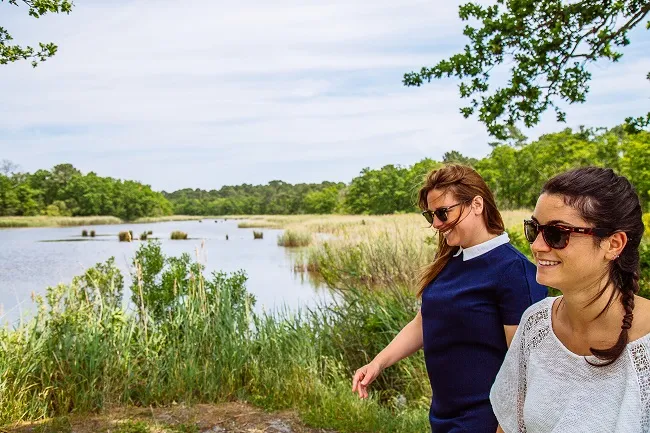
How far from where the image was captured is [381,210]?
186ft

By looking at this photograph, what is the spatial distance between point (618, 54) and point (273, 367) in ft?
15.7

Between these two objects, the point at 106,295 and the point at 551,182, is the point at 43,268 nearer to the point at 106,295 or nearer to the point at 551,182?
the point at 106,295

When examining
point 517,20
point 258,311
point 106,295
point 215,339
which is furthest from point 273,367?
point 517,20

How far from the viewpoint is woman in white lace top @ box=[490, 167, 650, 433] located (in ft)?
4.59

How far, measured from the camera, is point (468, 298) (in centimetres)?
216

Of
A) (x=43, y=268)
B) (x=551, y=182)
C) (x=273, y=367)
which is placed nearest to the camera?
(x=551, y=182)

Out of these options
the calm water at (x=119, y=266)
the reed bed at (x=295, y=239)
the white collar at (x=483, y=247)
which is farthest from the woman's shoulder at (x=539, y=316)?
the reed bed at (x=295, y=239)

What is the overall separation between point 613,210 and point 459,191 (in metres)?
0.81

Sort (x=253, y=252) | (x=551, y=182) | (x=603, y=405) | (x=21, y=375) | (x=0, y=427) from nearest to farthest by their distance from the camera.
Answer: (x=603, y=405), (x=551, y=182), (x=0, y=427), (x=21, y=375), (x=253, y=252)

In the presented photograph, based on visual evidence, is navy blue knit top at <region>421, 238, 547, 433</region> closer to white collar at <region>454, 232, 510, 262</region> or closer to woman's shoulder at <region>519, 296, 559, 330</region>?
white collar at <region>454, 232, 510, 262</region>

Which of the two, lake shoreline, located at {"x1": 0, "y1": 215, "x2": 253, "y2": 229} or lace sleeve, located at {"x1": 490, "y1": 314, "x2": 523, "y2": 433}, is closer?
lace sleeve, located at {"x1": 490, "y1": 314, "x2": 523, "y2": 433}

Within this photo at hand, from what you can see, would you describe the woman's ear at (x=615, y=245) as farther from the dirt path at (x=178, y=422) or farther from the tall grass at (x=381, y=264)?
the tall grass at (x=381, y=264)

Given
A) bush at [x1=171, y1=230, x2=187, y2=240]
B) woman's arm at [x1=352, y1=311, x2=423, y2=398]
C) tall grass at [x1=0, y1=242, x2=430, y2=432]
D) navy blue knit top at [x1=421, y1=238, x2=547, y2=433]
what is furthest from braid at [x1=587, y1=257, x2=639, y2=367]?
bush at [x1=171, y1=230, x2=187, y2=240]

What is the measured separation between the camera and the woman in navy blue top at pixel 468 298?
212 centimetres
